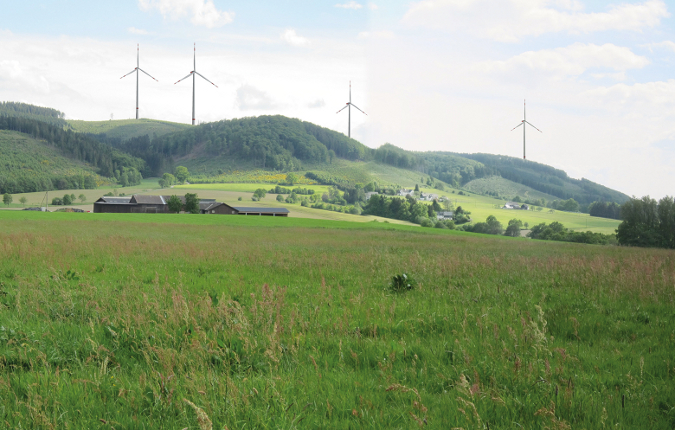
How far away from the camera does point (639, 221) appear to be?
7338 centimetres

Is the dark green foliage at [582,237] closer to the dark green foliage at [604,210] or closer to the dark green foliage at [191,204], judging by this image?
the dark green foliage at [191,204]

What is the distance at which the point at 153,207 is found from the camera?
12394 cm

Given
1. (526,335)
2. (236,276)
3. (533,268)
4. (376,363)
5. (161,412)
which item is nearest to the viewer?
(161,412)

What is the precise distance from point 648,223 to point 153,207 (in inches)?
4830

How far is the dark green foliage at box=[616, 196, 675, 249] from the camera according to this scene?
7094cm

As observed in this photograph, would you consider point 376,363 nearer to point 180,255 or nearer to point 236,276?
point 236,276

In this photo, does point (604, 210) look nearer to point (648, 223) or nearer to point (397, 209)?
point (397, 209)

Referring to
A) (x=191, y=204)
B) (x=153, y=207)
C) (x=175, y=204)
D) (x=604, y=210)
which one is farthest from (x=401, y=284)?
(x=604, y=210)

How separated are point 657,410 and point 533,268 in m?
9.56

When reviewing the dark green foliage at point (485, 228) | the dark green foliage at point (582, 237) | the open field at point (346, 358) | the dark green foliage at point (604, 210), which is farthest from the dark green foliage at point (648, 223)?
the dark green foliage at point (604, 210)

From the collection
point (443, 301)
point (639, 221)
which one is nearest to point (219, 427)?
point (443, 301)

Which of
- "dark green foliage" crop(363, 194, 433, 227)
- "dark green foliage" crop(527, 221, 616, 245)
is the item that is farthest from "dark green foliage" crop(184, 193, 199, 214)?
"dark green foliage" crop(527, 221, 616, 245)

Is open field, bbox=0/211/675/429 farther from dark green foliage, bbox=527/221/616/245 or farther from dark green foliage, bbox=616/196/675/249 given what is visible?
dark green foliage, bbox=527/221/616/245

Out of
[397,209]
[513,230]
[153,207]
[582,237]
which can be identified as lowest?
[513,230]
